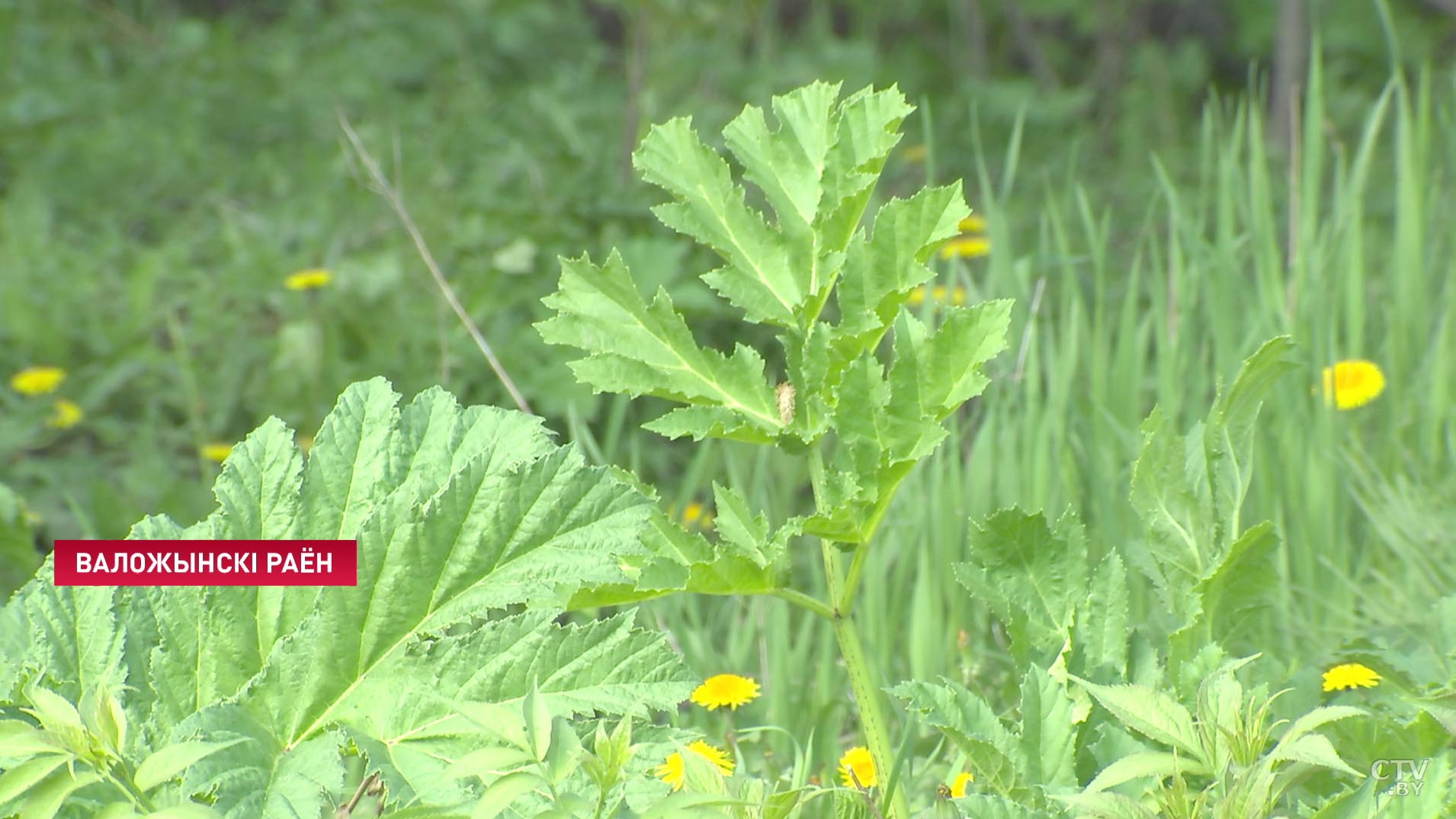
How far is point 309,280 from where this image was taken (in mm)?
2955

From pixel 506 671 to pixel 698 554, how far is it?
14 cm

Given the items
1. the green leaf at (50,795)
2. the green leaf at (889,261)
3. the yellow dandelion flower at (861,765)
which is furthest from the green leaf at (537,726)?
the yellow dandelion flower at (861,765)

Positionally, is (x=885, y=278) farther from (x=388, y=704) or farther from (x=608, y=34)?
(x=608, y=34)

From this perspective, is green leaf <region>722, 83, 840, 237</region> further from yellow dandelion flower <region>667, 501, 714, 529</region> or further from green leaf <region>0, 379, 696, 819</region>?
yellow dandelion flower <region>667, 501, 714, 529</region>

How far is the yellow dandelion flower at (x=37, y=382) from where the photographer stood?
2.80 m

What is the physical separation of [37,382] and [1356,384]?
2.24 meters

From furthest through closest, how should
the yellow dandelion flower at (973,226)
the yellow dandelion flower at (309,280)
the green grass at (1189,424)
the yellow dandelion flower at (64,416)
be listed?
the yellow dandelion flower at (973,226)
the yellow dandelion flower at (309,280)
the yellow dandelion flower at (64,416)
the green grass at (1189,424)

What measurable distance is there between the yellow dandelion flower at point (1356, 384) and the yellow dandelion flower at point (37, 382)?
218cm

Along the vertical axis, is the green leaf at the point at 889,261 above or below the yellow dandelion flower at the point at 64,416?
below

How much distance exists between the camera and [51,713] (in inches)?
31.2

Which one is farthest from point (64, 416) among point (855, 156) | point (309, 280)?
point (855, 156)

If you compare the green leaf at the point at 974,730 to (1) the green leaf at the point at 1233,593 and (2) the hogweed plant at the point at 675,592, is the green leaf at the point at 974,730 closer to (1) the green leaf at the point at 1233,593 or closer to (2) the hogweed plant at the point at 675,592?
(2) the hogweed plant at the point at 675,592

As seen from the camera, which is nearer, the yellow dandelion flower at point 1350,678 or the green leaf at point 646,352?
the green leaf at point 646,352

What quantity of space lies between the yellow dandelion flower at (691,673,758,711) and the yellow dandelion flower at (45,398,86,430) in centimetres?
176
